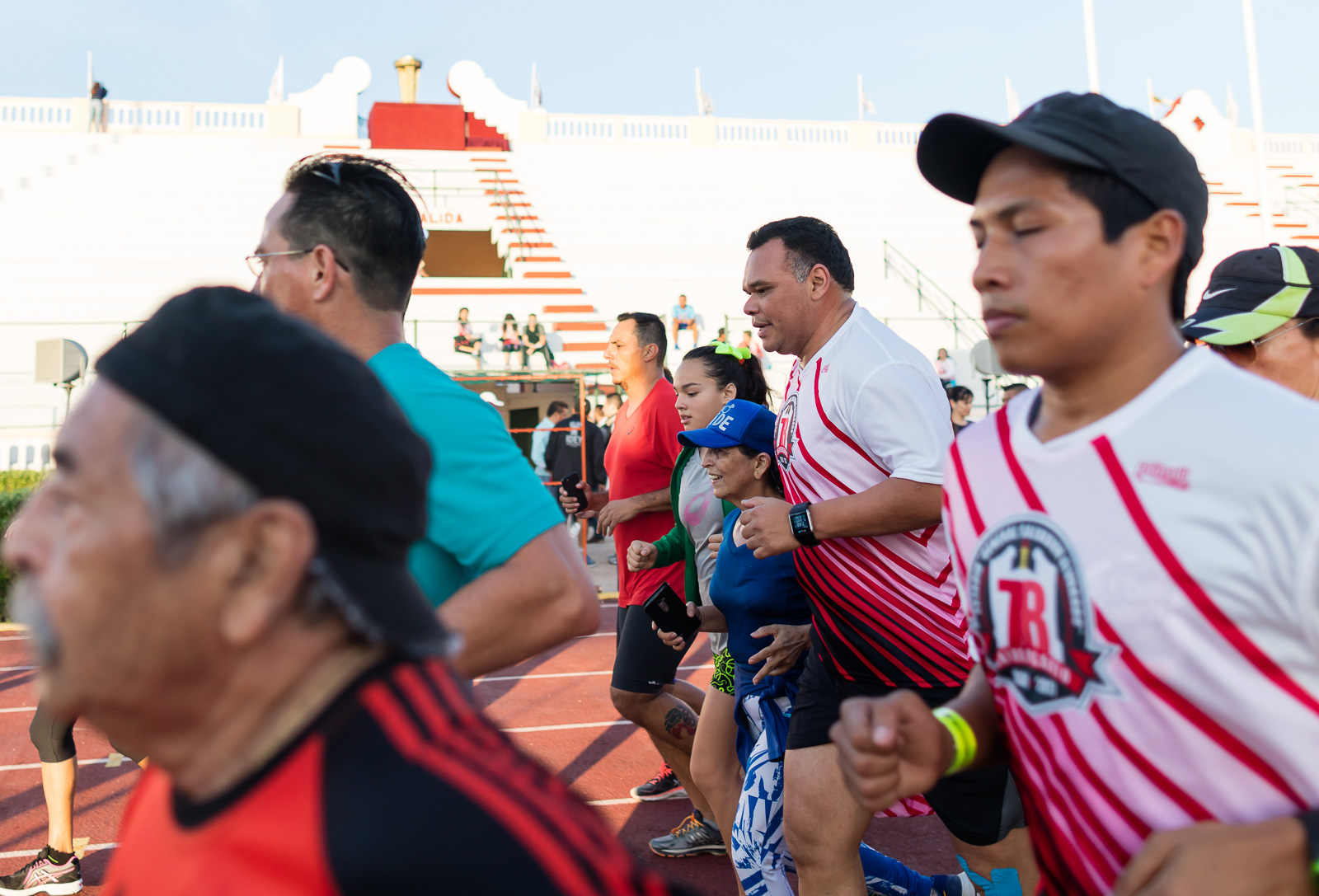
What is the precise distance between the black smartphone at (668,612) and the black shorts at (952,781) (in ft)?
2.46

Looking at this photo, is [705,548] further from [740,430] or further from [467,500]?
[467,500]

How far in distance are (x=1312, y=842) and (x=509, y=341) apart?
665 inches

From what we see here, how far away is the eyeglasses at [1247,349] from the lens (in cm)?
242

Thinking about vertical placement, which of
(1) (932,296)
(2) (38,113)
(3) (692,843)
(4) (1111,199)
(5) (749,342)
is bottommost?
(3) (692,843)

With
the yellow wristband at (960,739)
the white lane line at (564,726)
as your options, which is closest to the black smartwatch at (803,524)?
the yellow wristband at (960,739)

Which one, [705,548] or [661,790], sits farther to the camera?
[661,790]

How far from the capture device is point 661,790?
5.36 metres

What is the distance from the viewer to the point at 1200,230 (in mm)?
1562

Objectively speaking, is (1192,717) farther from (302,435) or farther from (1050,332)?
(302,435)

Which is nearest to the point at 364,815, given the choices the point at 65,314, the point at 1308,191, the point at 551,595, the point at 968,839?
the point at 551,595

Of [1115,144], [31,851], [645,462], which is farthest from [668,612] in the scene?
[31,851]

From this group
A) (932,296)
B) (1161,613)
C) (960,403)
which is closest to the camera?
(1161,613)

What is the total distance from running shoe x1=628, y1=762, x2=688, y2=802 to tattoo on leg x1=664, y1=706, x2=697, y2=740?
63 centimetres

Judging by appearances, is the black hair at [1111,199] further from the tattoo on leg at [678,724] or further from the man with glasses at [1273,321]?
the tattoo on leg at [678,724]
